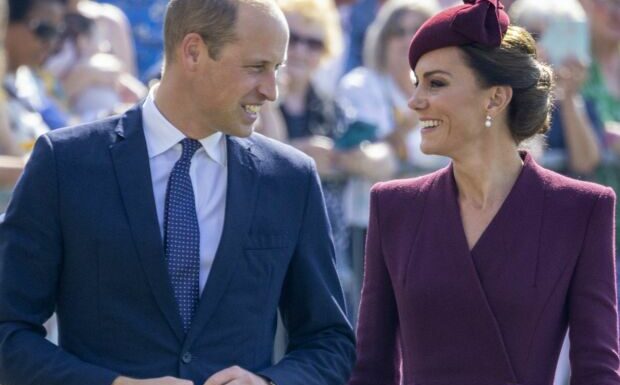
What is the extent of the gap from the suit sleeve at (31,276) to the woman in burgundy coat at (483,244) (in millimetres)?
966

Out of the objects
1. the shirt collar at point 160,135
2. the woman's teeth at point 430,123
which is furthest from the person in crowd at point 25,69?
the woman's teeth at point 430,123

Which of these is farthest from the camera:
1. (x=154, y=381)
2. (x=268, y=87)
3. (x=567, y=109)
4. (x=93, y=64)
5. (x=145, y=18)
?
(x=145, y=18)

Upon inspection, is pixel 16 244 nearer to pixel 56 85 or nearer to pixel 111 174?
pixel 111 174

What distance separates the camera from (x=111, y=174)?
181 inches

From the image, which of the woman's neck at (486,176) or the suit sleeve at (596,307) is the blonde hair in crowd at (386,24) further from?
the suit sleeve at (596,307)

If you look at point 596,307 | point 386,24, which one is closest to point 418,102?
point 596,307

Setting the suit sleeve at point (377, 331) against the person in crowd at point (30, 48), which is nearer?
the suit sleeve at point (377, 331)

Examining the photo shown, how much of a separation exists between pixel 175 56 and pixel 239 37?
223mm

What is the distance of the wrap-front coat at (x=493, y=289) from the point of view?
4688 mm

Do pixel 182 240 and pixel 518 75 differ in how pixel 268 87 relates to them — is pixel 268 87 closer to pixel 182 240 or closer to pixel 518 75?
pixel 182 240

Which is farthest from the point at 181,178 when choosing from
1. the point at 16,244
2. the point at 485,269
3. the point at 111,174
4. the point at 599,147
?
the point at 599,147

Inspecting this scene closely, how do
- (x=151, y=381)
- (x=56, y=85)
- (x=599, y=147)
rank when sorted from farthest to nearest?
(x=599, y=147) → (x=56, y=85) → (x=151, y=381)

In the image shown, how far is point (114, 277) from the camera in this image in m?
4.52

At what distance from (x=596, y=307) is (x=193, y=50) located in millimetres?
1439
